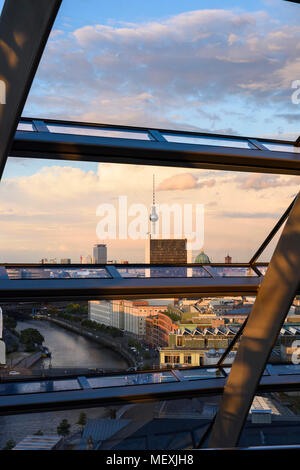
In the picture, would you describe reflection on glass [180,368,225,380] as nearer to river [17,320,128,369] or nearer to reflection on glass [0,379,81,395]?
river [17,320,128,369]

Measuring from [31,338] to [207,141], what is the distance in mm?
4527

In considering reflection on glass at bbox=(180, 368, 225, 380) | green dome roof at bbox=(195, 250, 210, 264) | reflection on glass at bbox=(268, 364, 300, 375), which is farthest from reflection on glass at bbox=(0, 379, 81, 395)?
reflection on glass at bbox=(268, 364, 300, 375)

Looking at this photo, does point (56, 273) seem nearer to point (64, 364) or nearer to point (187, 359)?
point (64, 364)

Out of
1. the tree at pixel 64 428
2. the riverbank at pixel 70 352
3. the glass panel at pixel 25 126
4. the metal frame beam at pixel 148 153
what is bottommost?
the tree at pixel 64 428

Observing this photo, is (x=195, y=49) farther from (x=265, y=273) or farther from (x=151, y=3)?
(x=265, y=273)

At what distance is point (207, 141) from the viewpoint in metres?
6.82

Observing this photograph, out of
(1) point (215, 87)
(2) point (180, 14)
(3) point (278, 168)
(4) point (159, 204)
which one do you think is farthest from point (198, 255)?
(2) point (180, 14)

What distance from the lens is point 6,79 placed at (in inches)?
195

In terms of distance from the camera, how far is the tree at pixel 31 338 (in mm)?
7930

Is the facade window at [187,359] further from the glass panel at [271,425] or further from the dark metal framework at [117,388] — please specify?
the glass panel at [271,425]

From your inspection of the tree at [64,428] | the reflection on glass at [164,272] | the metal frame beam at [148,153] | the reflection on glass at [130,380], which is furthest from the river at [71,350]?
the metal frame beam at [148,153]

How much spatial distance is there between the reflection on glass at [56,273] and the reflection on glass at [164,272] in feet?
1.20

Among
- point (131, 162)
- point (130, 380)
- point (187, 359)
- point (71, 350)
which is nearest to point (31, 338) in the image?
point (71, 350)

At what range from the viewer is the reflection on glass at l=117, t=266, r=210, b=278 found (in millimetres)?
7766
